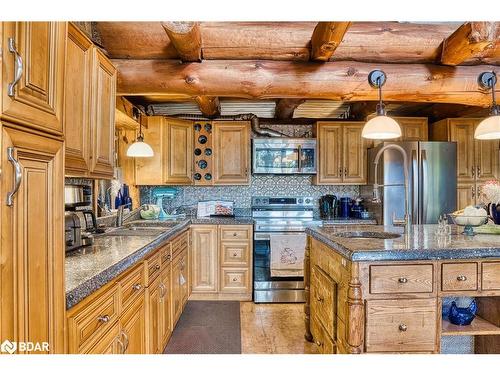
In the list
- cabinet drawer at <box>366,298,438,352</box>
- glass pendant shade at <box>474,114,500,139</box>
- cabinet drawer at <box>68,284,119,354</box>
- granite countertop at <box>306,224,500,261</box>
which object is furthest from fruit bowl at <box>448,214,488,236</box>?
cabinet drawer at <box>68,284,119,354</box>

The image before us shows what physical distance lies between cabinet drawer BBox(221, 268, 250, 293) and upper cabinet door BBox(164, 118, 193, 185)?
1227 mm

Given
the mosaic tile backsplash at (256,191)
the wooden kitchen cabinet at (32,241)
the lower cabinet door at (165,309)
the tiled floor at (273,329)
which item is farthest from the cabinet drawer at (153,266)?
the mosaic tile backsplash at (256,191)

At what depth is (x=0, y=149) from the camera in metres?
0.78

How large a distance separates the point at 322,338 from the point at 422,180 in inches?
98.7

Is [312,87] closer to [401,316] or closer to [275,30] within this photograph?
[275,30]

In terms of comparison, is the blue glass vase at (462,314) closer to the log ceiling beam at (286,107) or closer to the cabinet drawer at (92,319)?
the cabinet drawer at (92,319)

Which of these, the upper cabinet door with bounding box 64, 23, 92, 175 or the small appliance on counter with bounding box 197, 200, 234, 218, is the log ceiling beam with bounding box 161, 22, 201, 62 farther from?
the small appliance on counter with bounding box 197, 200, 234, 218

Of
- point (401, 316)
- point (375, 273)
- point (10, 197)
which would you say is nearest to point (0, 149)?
point (10, 197)

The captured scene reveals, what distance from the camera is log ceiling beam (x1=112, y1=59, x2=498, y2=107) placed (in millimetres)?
2736

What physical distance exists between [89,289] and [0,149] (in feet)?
2.29

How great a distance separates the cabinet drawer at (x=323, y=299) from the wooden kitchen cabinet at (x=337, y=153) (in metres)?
1.99

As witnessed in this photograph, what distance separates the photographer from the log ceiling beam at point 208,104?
11.9 feet

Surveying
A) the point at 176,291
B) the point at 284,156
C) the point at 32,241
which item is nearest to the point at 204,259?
the point at 176,291

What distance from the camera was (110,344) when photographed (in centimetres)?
151
